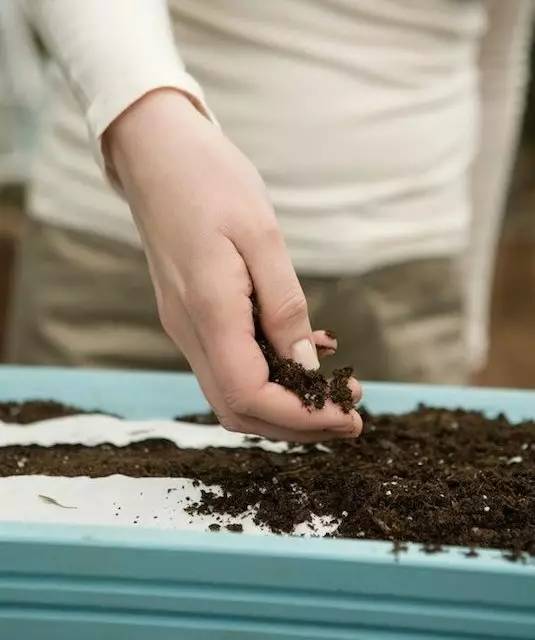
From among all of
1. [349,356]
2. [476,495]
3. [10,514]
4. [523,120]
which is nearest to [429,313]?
[349,356]

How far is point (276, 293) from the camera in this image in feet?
1.67

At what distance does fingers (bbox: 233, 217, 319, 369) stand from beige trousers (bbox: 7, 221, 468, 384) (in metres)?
0.43

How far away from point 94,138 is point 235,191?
0.33ft

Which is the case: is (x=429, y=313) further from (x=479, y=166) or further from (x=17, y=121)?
(x=17, y=121)

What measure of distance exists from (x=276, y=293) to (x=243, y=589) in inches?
6.1

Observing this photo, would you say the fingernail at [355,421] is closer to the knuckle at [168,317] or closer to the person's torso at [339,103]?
the knuckle at [168,317]

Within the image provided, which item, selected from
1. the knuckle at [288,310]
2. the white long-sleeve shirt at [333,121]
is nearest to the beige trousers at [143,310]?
the white long-sleeve shirt at [333,121]

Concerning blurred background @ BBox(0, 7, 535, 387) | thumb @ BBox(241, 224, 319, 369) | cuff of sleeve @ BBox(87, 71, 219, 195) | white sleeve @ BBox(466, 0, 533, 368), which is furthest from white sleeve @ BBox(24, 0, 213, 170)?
blurred background @ BBox(0, 7, 535, 387)

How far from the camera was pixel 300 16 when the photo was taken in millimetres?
874

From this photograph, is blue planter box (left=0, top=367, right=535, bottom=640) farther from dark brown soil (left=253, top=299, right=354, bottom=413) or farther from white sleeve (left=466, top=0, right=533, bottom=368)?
white sleeve (left=466, top=0, right=533, bottom=368)

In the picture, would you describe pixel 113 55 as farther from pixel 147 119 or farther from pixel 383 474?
pixel 383 474

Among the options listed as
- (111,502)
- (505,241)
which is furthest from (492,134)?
(505,241)

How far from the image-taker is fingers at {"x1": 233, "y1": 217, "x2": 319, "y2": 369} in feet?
1.66

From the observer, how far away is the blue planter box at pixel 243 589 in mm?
449
